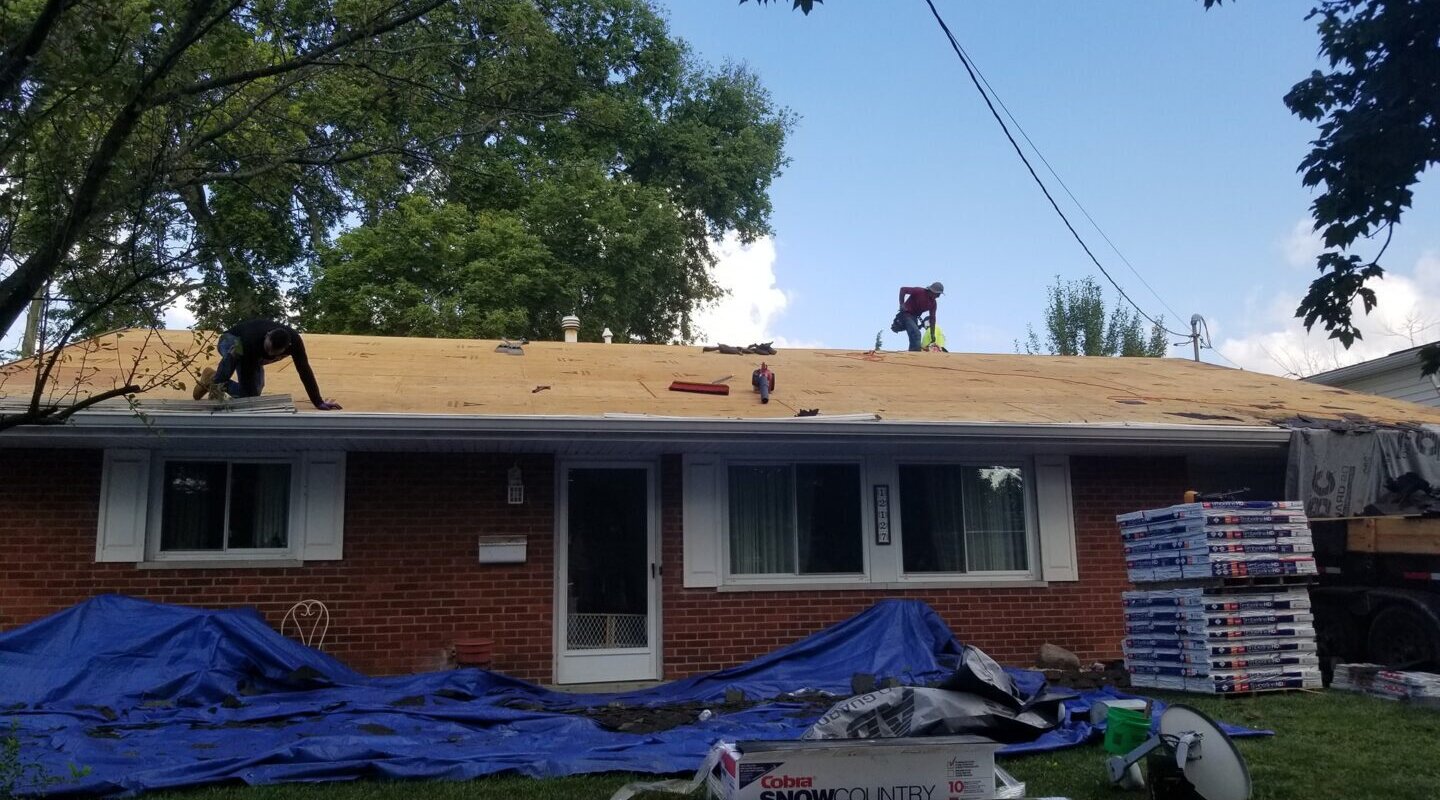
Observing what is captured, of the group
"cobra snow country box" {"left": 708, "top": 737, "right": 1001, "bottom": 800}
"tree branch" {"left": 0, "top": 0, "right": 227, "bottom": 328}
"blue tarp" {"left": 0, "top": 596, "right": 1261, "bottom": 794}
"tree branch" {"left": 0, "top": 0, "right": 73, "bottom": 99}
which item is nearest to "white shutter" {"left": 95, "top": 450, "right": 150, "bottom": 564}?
"blue tarp" {"left": 0, "top": 596, "right": 1261, "bottom": 794}

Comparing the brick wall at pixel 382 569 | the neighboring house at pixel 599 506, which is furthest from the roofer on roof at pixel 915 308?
the brick wall at pixel 382 569

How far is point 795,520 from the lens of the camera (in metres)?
10.4

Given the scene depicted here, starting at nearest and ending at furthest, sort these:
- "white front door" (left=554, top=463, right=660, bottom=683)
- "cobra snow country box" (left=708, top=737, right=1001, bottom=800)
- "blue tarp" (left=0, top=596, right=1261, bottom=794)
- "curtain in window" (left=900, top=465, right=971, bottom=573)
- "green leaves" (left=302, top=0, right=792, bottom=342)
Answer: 1. "cobra snow country box" (left=708, top=737, right=1001, bottom=800)
2. "blue tarp" (left=0, top=596, right=1261, bottom=794)
3. "white front door" (left=554, top=463, right=660, bottom=683)
4. "curtain in window" (left=900, top=465, right=971, bottom=573)
5. "green leaves" (left=302, top=0, right=792, bottom=342)

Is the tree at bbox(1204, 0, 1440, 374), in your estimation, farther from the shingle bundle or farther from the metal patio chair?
the metal patio chair

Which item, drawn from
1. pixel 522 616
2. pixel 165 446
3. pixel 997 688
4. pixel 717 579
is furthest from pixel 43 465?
pixel 997 688

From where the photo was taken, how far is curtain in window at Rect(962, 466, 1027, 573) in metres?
10.8

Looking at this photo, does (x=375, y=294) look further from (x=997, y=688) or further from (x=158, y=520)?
(x=997, y=688)

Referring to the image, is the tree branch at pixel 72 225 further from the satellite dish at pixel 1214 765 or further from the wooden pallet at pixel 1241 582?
the wooden pallet at pixel 1241 582

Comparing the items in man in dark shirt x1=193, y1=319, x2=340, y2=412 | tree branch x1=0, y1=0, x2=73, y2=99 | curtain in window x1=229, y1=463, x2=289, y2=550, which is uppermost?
tree branch x1=0, y1=0, x2=73, y2=99

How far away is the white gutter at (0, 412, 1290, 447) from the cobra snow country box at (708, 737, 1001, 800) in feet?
15.4

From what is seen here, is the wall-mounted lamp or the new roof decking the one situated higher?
the new roof decking

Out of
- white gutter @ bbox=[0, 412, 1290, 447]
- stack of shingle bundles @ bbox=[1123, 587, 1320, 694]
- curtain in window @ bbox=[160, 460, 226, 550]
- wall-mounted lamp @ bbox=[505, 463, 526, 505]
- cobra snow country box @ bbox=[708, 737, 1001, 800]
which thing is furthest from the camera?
wall-mounted lamp @ bbox=[505, 463, 526, 505]

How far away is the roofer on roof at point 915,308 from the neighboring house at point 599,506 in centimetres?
490

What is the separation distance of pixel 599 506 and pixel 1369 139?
6903mm
